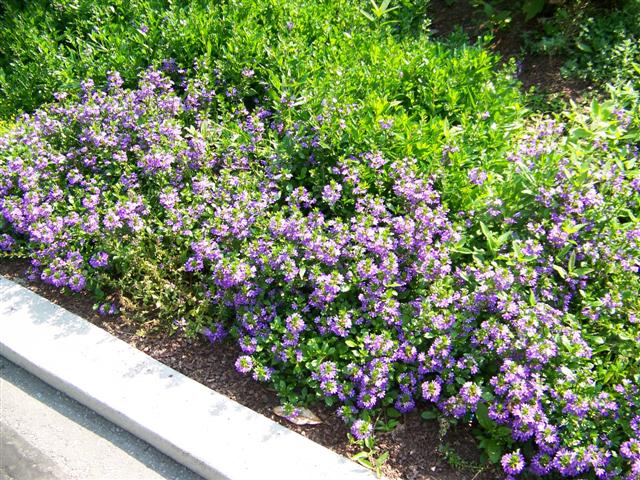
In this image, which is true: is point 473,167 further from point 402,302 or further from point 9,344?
point 9,344

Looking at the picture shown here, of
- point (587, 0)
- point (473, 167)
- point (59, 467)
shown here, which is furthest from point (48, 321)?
point (587, 0)

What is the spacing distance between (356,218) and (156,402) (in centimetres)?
142

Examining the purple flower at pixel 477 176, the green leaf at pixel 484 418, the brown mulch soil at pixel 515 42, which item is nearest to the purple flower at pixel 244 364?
the green leaf at pixel 484 418

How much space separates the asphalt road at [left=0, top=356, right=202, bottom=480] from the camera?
3.15 m

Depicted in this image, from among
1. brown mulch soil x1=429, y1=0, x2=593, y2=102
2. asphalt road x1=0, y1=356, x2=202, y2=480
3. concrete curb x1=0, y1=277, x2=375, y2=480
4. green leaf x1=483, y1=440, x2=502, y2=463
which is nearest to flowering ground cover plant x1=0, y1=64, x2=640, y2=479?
green leaf x1=483, y1=440, x2=502, y2=463

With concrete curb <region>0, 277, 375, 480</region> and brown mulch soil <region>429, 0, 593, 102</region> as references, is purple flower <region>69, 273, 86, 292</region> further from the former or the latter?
brown mulch soil <region>429, 0, 593, 102</region>

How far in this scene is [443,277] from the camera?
3346mm

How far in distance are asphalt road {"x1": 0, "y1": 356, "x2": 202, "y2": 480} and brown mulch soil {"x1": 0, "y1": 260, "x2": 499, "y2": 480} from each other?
0.44 meters

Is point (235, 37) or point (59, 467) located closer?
point (59, 467)

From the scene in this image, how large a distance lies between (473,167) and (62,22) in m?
4.18

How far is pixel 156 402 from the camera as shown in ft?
10.6

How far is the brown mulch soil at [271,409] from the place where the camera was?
3021 millimetres

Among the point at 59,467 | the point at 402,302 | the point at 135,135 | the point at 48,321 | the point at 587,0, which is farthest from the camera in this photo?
the point at 587,0

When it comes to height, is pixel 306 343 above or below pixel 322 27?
below
